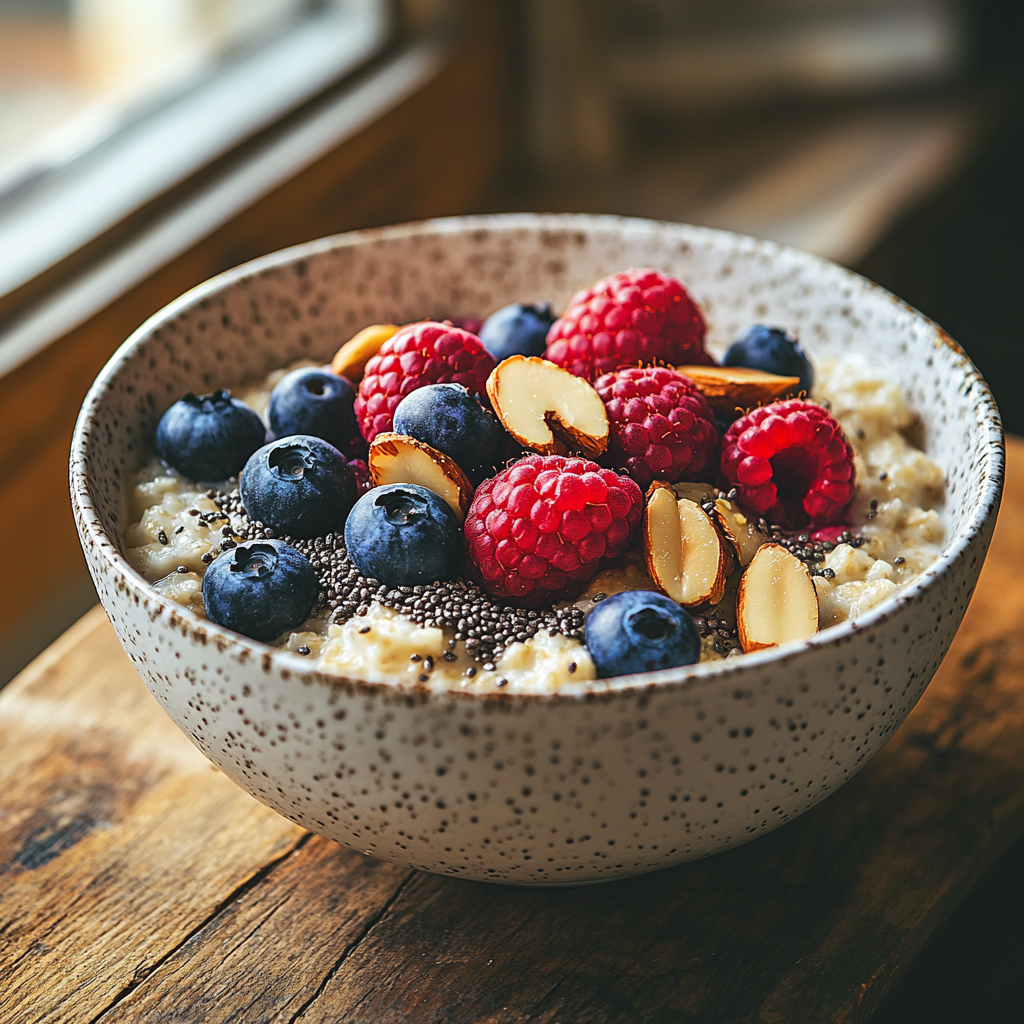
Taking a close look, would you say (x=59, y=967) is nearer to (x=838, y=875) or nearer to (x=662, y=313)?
(x=838, y=875)

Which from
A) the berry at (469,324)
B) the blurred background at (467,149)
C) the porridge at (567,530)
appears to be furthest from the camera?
the blurred background at (467,149)

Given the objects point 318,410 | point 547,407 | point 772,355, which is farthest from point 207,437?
point 772,355

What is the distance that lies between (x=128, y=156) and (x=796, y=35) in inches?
67.1

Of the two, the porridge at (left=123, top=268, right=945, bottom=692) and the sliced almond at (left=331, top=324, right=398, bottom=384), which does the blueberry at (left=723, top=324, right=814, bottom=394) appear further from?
the sliced almond at (left=331, top=324, right=398, bottom=384)

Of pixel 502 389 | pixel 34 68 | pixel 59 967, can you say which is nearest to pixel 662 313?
pixel 502 389

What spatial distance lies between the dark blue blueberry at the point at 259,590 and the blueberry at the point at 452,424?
0.16 metres

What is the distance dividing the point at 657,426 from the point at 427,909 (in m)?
0.46

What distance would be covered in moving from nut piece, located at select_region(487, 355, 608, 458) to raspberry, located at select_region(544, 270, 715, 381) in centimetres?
9

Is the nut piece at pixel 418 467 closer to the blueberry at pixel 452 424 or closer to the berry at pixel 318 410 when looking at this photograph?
the blueberry at pixel 452 424

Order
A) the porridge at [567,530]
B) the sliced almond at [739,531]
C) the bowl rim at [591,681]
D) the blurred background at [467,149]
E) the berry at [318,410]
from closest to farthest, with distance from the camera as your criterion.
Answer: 1. the bowl rim at [591,681]
2. the porridge at [567,530]
3. the sliced almond at [739,531]
4. the berry at [318,410]
5. the blurred background at [467,149]

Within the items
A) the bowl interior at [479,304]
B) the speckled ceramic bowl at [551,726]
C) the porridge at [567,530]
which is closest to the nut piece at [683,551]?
the porridge at [567,530]

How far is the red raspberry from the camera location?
2.98ft

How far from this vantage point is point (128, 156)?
6.57 feet

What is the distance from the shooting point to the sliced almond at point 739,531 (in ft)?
3.23
